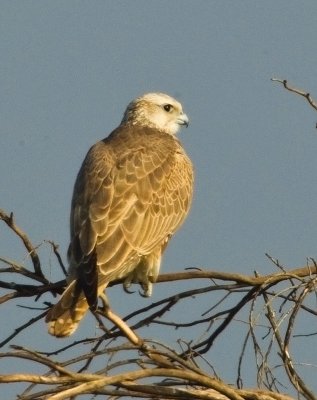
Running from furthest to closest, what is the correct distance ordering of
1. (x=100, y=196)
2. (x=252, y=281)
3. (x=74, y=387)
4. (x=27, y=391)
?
(x=100, y=196) → (x=252, y=281) → (x=27, y=391) → (x=74, y=387)

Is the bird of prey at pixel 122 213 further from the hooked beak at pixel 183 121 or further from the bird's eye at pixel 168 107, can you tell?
the bird's eye at pixel 168 107

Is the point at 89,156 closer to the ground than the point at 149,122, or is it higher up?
closer to the ground

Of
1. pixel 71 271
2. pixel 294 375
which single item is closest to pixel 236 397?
pixel 294 375

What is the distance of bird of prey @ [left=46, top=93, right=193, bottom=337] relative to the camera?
6.05 metres

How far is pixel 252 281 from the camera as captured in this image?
5508 mm

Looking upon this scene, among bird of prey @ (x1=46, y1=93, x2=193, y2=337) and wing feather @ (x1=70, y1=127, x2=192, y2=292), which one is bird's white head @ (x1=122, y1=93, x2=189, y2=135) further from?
wing feather @ (x1=70, y1=127, x2=192, y2=292)

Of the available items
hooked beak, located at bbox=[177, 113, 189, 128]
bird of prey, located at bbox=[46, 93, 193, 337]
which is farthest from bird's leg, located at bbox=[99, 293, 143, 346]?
hooked beak, located at bbox=[177, 113, 189, 128]

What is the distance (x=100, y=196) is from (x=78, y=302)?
129 cm

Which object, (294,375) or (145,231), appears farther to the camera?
(145,231)

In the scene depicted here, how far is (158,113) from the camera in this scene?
31.1 ft

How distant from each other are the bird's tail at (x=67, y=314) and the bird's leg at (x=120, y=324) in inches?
5.4

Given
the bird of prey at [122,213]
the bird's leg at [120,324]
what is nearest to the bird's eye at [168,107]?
the bird of prey at [122,213]

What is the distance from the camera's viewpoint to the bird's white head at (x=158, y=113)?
9398 mm

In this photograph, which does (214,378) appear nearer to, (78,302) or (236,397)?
(236,397)
